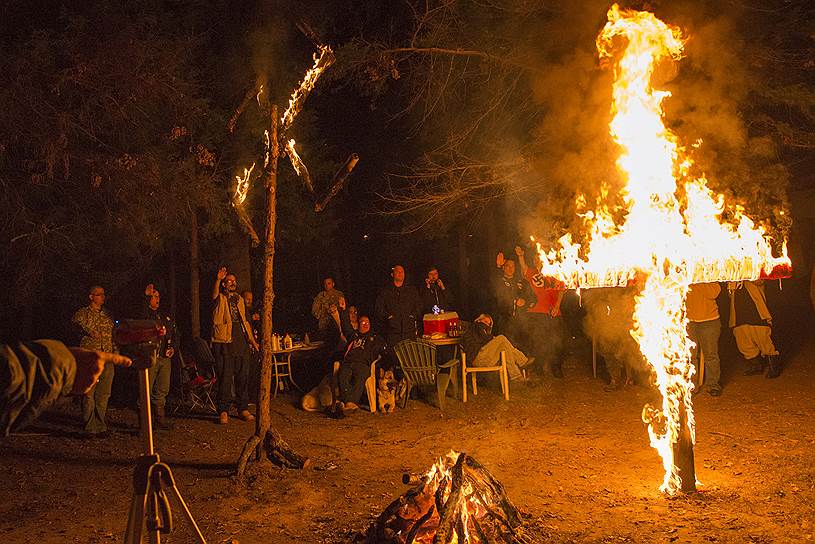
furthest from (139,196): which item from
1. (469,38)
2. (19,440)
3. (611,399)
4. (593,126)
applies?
(611,399)

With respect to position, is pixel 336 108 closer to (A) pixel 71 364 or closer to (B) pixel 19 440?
(B) pixel 19 440

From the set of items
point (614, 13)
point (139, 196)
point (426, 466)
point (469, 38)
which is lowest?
point (426, 466)

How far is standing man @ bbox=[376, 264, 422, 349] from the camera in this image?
36.2 ft

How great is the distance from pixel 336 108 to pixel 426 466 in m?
12.6

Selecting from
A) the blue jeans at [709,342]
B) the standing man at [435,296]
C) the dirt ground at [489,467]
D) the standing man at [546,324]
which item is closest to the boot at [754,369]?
the dirt ground at [489,467]

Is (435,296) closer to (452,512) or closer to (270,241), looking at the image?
(270,241)

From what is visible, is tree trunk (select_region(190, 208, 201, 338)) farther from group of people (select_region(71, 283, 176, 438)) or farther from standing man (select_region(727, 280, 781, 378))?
standing man (select_region(727, 280, 781, 378))

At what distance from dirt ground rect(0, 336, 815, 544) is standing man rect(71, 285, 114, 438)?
0.83ft

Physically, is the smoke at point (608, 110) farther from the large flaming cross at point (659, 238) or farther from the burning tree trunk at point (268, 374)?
the burning tree trunk at point (268, 374)

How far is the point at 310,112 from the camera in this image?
15.4 metres

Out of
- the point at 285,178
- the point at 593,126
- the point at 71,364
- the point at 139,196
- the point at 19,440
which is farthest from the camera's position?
the point at 285,178

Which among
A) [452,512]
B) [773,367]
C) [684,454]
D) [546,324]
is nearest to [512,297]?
[546,324]

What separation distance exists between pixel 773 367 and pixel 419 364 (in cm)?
537

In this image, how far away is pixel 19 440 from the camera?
8828mm
